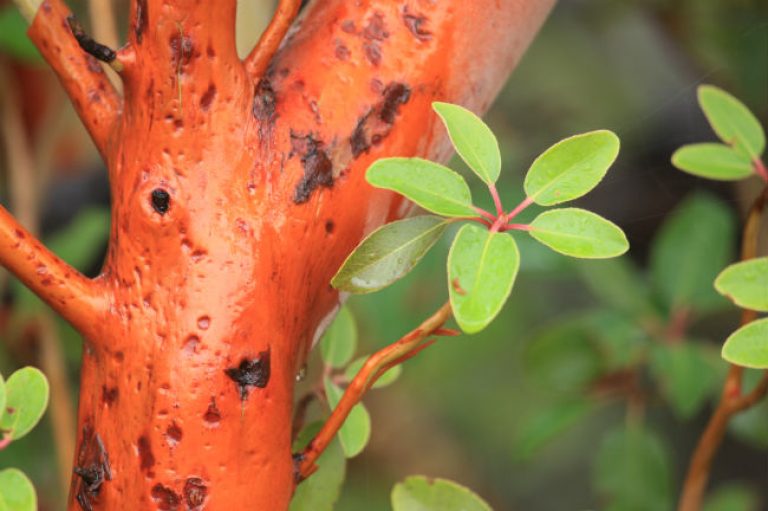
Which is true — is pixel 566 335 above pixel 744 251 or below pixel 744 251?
below

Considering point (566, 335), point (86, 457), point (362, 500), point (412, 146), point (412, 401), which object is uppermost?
point (412, 146)

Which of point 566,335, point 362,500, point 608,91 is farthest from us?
point 608,91

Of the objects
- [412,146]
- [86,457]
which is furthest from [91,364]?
[412,146]

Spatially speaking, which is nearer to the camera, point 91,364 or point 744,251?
point 91,364

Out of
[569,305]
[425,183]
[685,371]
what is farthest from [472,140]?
[569,305]

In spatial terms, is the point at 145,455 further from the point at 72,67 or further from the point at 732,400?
the point at 732,400

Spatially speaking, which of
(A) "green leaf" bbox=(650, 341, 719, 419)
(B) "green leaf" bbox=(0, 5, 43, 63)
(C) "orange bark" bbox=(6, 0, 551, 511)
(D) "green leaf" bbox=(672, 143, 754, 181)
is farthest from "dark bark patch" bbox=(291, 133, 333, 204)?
(B) "green leaf" bbox=(0, 5, 43, 63)

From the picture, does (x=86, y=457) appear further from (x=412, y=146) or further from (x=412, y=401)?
(x=412, y=401)
